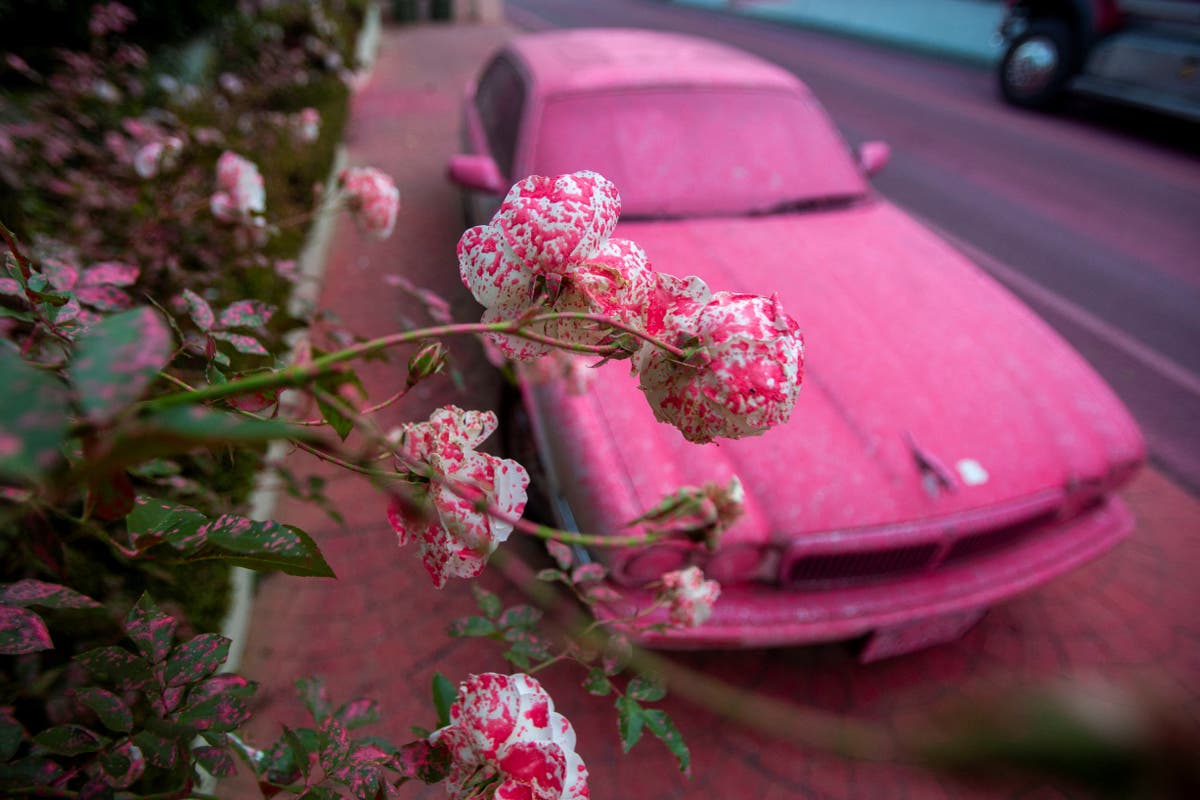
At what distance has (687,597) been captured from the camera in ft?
3.89

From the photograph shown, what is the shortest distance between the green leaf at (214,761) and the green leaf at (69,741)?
0.32ft

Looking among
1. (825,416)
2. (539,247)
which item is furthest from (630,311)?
(825,416)

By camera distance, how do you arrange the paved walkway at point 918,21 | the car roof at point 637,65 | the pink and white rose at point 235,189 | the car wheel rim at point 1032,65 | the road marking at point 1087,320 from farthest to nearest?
the paved walkway at point 918,21
the car wheel rim at point 1032,65
the road marking at point 1087,320
the car roof at point 637,65
the pink and white rose at point 235,189

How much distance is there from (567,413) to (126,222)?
1.94 meters

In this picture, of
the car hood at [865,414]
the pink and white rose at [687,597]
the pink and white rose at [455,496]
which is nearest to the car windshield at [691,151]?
the car hood at [865,414]

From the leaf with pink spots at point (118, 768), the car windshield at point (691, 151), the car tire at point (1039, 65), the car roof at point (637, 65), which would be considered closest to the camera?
the leaf with pink spots at point (118, 768)

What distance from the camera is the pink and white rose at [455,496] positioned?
1.86 ft

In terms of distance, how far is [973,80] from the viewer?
30.2 feet

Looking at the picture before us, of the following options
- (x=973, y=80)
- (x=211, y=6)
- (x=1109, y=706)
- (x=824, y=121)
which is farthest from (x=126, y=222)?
(x=973, y=80)

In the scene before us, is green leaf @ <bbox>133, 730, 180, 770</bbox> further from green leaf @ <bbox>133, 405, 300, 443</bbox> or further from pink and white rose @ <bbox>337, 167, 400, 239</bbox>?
pink and white rose @ <bbox>337, 167, 400, 239</bbox>

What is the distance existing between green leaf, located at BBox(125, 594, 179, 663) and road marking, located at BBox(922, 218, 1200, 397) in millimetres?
4495

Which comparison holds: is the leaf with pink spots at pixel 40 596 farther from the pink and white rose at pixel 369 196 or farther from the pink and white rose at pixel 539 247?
the pink and white rose at pixel 369 196

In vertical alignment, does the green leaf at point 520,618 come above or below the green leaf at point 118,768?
below

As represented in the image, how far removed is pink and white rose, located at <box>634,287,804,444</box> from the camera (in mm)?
501
